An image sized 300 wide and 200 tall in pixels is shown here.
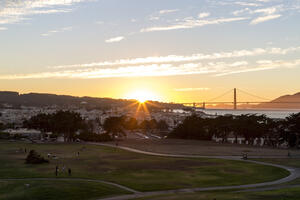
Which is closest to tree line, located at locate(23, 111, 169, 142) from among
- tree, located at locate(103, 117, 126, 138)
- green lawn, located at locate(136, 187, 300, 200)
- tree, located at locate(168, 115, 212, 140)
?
tree, located at locate(103, 117, 126, 138)

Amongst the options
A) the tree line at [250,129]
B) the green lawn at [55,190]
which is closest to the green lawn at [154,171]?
the green lawn at [55,190]

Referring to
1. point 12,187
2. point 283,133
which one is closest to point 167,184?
point 12,187

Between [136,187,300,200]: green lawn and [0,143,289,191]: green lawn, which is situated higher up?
[136,187,300,200]: green lawn

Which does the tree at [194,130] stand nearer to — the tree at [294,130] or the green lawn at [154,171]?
the tree at [294,130]

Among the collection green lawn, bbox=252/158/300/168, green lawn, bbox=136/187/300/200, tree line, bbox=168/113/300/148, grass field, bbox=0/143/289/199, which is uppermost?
tree line, bbox=168/113/300/148

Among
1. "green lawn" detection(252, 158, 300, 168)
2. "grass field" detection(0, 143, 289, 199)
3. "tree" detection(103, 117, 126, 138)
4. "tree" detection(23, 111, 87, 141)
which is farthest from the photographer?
"tree" detection(103, 117, 126, 138)

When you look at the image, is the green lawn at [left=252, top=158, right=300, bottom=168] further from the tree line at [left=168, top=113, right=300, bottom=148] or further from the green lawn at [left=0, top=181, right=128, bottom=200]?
the green lawn at [left=0, top=181, right=128, bottom=200]

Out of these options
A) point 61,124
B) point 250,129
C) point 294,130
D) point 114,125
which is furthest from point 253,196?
point 114,125

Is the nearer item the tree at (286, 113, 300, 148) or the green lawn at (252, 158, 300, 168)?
the green lawn at (252, 158, 300, 168)

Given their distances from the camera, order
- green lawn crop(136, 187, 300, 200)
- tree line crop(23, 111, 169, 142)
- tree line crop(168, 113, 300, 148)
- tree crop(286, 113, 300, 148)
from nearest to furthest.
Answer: green lawn crop(136, 187, 300, 200) < tree crop(286, 113, 300, 148) < tree line crop(168, 113, 300, 148) < tree line crop(23, 111, 169, 142)
